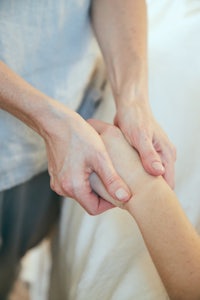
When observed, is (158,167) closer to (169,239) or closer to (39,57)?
(169,239)

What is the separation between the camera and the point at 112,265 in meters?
0.84

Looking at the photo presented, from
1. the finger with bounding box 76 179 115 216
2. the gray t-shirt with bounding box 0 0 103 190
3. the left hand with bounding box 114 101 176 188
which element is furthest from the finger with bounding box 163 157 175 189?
the gray t-shirt with bounding box 0 0 103 190

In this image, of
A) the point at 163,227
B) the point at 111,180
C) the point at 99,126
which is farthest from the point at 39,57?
the point at 163,227

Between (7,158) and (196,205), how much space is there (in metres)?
0.37

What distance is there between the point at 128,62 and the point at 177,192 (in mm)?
278

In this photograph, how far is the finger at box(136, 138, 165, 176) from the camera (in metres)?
0.76

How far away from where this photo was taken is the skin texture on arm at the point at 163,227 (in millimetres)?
663

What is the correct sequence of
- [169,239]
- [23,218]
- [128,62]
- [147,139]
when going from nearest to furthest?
1. [169,239]
2. [147,139]
3. [128,62]
4. [23,218]

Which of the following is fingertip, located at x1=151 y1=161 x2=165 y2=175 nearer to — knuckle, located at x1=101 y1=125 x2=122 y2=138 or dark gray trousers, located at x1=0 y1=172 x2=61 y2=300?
knuckle, located at x1=101 y1=125 x2=122 y2=138

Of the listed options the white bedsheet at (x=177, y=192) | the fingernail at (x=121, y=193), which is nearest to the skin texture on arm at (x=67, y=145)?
the fingernail at (x=121, y=193)

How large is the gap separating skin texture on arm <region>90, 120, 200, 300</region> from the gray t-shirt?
20 cm

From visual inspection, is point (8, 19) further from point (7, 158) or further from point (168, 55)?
point (168, 55)

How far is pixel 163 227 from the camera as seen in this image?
0.70 metres

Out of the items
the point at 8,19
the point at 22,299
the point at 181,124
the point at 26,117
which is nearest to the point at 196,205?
the point at 181,124
